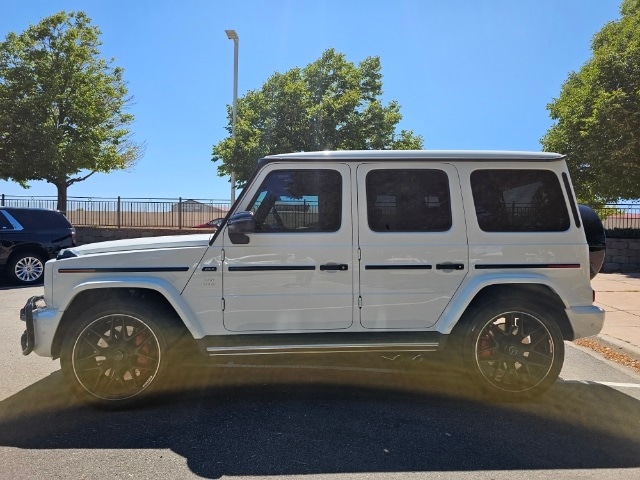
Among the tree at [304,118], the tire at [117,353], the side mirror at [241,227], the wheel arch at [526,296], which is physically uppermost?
the tree at [304,118]

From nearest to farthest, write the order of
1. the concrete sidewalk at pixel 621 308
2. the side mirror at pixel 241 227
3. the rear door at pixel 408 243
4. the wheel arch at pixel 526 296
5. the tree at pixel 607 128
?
the side mirror at pixel 241 227
the rear door at pixel 408 243
the wheel arch at pixel 526 296
the concrete sidewalk at pixel 621 308
the tree at pixel 607 128

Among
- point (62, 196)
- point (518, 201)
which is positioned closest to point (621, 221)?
point (518, 201)

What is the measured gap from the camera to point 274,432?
3.62 meters

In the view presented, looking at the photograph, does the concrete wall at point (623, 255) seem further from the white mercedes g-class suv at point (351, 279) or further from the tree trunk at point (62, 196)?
the tree trunk at point (62, 196)

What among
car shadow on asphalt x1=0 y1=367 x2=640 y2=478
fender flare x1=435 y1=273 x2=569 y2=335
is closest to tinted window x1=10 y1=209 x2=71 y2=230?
car shadow on asphalt x1=0 y1=367 x2=640 y2=478

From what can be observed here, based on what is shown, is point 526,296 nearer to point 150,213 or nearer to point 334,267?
point 334,267

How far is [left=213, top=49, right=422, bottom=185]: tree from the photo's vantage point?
19.0 meters

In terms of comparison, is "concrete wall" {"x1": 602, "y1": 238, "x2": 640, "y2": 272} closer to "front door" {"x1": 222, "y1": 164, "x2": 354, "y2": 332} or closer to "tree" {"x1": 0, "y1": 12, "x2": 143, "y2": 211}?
"front door" {"x1": 222, "y1": 164, "x2": 354, "y2": 332}

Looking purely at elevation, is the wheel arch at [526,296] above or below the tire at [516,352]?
above

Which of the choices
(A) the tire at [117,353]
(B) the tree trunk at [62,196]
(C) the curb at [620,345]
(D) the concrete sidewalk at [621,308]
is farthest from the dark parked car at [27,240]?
(D) the concrete sidewalk at [621,308]

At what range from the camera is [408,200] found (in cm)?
422

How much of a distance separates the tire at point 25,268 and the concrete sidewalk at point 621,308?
1119 centimetres

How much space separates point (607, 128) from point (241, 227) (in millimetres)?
14154

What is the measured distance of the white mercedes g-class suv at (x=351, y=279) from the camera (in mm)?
3977
